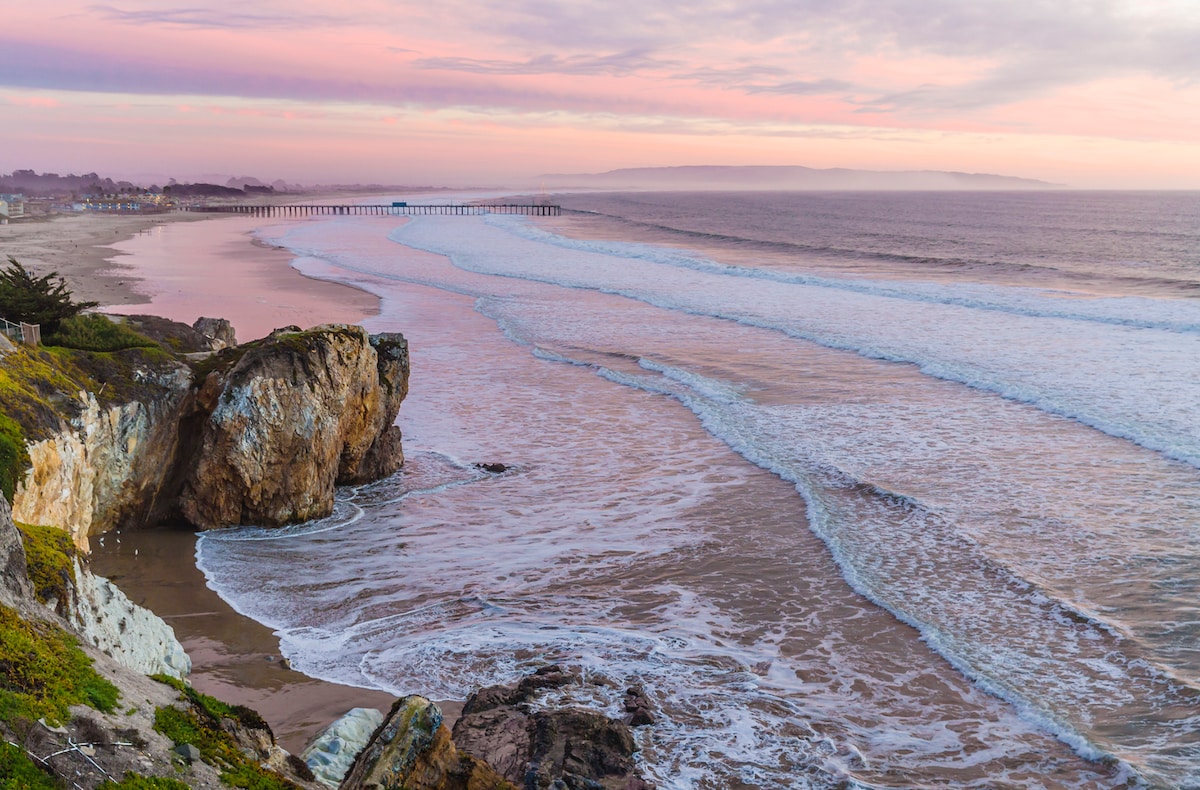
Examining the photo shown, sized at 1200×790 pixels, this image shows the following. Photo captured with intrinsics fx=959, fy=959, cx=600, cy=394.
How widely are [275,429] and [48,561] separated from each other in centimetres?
668

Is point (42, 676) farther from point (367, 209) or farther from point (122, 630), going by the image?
point (367, 209)

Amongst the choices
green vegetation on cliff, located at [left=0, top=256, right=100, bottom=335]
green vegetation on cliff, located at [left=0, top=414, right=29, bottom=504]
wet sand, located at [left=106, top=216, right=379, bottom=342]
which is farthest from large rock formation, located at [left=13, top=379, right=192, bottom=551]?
wet sand, located at [left=106, top=216, right=379, bottom=342]

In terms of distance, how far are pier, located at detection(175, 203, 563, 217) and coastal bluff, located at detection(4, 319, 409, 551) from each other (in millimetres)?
114455

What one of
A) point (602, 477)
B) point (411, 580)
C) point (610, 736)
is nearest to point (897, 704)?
point (610, 736)

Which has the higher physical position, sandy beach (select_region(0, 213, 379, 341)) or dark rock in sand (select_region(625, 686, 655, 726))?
sandy beach (select_region(0, 213, 379, 341))

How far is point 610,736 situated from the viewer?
802cm

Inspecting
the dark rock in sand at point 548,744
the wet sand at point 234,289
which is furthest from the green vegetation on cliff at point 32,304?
the wet sand at point 234,289

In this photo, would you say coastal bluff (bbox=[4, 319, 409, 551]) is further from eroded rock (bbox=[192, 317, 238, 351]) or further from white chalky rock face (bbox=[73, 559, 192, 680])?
white chalky rock face (bbox=[73, 559, 192, 680])

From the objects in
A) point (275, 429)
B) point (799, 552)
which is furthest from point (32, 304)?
point (799, 552)

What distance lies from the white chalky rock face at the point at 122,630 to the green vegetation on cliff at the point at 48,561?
14cm

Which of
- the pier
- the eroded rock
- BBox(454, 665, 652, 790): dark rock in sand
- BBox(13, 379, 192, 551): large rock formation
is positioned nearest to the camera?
BBox(454, 665, 652, 790): dark rock in sand

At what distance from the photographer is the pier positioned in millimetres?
127938

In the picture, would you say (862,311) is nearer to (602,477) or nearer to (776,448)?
(776,448)

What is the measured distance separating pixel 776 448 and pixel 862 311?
19829 mm
